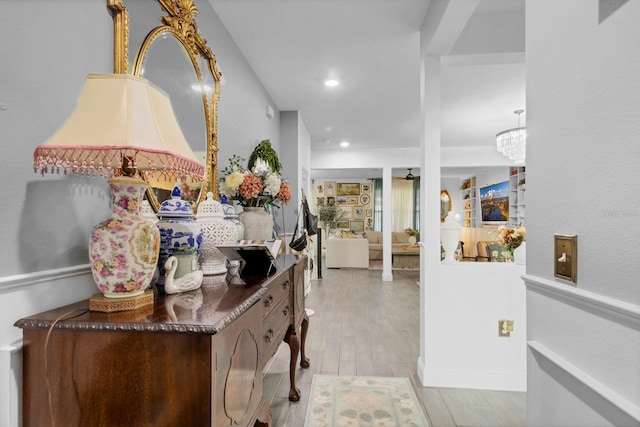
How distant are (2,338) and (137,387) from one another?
40cm

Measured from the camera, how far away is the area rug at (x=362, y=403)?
2016 millimetres

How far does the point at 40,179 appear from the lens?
103 centimetres

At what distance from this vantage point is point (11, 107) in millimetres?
944

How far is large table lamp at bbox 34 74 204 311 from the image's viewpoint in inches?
34.3

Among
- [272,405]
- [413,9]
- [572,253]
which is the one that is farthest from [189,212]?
[413,9]

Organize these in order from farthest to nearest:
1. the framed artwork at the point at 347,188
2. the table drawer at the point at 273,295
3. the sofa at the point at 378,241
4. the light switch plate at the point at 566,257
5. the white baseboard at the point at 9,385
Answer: the framed artwork at the point at 347,188 < the sofa at the point at 378,241 < the table drawer at the point at 273,295 < the white baseboard at the point at 9,385 < the light switch plate at the point at 566,257

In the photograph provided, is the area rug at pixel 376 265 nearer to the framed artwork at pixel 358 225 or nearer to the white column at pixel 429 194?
the framed artwork at pixel 358 225

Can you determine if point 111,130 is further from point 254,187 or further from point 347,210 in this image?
point 347,210

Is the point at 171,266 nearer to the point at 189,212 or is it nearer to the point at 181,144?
the point at 189,212

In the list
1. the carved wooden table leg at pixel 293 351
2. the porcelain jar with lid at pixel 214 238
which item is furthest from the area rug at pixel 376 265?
the porcelain jar with lid at pixel 214 238

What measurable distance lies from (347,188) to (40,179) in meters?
11.4

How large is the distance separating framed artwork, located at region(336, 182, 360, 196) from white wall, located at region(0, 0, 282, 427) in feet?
36.2

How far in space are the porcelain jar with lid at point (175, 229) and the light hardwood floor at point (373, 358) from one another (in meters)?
1.34

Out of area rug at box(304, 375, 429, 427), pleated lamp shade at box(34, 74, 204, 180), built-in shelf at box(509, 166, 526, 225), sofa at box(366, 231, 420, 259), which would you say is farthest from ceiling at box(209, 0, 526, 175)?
sofa at box(366, 231, 420, 259)
